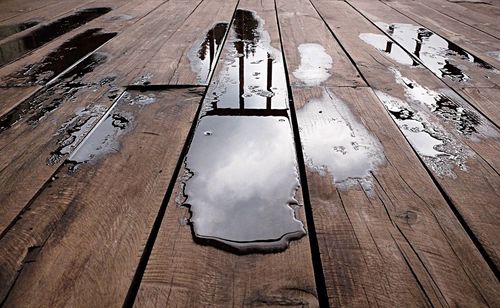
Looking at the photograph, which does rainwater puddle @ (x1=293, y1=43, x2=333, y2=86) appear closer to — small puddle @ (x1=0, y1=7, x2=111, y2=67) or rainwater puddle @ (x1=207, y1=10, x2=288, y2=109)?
rainwater puddle @ (x1=207, y1=10, x2=288, y2=109)

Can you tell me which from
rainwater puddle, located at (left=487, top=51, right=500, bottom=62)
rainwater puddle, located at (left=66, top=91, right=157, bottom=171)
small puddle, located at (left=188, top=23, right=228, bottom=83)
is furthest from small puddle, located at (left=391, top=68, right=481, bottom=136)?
rainwater puddle, located at (left=66, top=91, right=157, bottom=171)

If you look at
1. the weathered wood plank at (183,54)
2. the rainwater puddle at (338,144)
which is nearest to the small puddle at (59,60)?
the weathered wood plank at (183,54)

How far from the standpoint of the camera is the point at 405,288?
1.65 ft

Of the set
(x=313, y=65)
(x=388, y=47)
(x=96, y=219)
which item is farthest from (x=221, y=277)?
(x=388, y=47)

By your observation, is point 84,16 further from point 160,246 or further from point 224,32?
point 160,246

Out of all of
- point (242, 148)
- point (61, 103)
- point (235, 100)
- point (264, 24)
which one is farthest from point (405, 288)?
point (264, 24)

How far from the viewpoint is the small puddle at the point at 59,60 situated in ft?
4.02

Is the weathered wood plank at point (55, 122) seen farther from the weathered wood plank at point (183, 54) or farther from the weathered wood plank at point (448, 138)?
the weathered wood plank at point (448, 138)

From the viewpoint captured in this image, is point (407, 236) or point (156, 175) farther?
point (156, 175)

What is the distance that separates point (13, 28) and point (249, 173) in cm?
181

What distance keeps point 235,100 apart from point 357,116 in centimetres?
35

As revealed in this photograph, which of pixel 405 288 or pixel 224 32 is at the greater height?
pixel 224 32

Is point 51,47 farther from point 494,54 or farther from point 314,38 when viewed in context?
point 494,54

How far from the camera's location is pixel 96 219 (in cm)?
63
